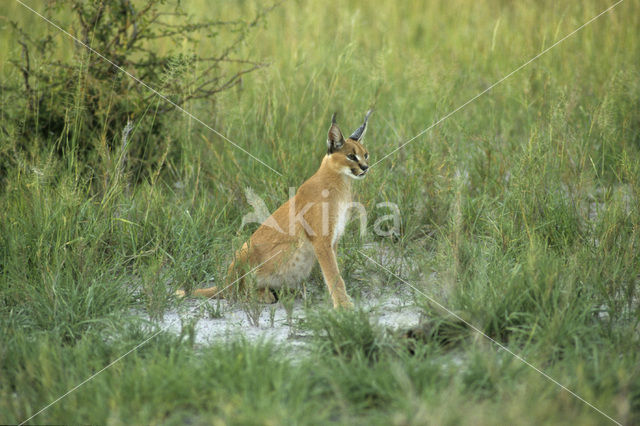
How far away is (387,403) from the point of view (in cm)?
277

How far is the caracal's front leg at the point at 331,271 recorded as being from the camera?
12.8 ft

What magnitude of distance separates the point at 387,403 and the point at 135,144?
3711 mm

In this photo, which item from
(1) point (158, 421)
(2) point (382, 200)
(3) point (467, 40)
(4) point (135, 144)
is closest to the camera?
(1) point (158, 421)

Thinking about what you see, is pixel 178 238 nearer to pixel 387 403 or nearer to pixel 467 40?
pixel 387 403

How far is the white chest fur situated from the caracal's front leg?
8 centimetres

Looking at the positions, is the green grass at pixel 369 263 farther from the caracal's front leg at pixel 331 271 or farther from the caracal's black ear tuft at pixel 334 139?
the caracal's black ear tuft at pixel 334 139

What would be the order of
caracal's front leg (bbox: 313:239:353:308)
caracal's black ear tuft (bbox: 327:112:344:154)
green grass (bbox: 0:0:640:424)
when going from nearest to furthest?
green grass (bbox: 0:0:640:424), caracal's front leg (bbox: 313:239:353:308), caracal's black ear tuft (bbox: 327:112:344:154)

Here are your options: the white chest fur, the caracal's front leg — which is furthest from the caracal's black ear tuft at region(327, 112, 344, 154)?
the caracal's front leg

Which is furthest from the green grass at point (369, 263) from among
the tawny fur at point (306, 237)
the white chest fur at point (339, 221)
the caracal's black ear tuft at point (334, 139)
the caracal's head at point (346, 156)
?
the caracal's black ear tuft at point (334, 139)

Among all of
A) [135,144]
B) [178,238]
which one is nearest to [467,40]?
[135,144]

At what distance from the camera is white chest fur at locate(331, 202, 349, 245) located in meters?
4.05

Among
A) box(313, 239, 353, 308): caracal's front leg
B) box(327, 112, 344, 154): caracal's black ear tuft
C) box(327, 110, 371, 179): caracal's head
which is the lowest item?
box(313, 239, 353, 308): caracal's front leg

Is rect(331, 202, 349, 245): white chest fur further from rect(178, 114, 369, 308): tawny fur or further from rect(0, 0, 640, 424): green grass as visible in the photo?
rect(0, 0, 640, 424): green grass

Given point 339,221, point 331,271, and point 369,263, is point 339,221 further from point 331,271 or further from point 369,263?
point 369,263
